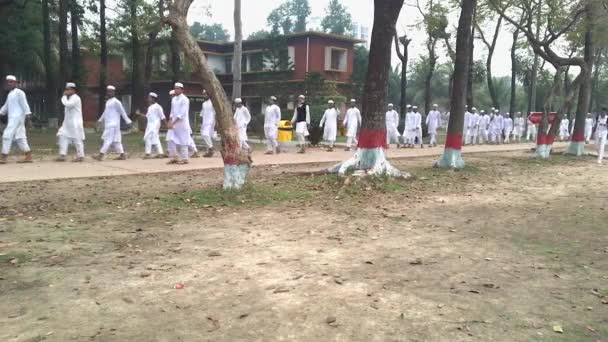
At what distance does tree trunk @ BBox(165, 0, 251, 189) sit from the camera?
769 cm

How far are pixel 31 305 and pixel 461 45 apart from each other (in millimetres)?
10567

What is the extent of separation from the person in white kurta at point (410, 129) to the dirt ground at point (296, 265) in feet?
36.6

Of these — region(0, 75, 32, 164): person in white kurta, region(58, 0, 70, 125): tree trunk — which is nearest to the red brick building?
region(58, 0, 70, 125): tree trunk

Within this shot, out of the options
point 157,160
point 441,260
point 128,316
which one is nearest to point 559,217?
point 441,260

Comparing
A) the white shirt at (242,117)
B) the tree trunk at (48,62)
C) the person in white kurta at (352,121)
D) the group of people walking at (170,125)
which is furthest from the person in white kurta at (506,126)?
the tree trunk at (48,62)

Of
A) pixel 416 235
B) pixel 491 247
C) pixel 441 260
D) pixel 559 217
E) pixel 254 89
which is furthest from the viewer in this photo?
pixel 254 89

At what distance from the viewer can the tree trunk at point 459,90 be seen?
472 inches

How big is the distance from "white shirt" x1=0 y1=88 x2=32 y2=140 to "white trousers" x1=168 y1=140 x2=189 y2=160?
2989mm

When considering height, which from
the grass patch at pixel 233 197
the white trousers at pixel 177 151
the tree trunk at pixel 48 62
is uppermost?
the tree trunk at pixel 48 62

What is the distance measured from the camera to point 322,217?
22.6 ft

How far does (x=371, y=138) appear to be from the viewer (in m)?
9.84

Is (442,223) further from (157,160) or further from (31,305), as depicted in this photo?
(157,160)

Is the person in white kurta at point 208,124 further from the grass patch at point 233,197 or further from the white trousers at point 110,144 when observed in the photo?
the grass patch at point 233,197

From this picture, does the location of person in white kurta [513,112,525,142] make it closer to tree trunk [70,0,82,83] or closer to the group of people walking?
the group of people walking
